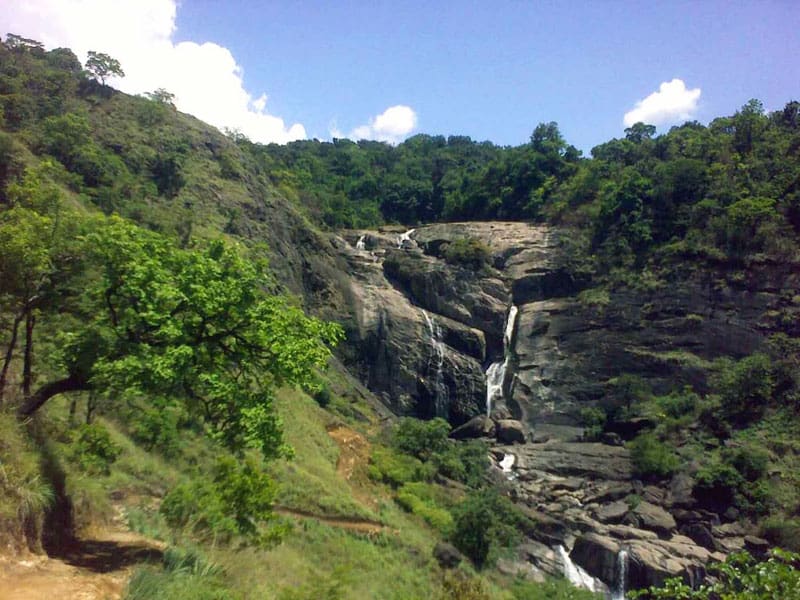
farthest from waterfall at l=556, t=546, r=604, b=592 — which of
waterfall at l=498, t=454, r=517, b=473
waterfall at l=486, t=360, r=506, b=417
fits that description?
waterfall at l=486, t=360, r=506, b=417

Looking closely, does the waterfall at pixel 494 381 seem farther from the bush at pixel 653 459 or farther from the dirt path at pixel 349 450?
the dirt path at pixel 349 450

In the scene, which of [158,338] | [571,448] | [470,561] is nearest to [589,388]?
[571,448]

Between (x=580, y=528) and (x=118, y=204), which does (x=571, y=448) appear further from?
(x=118, y=204)

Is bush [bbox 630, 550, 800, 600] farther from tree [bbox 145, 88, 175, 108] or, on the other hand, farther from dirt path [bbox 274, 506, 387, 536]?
tree [bbox 145, 88, 175, 108]

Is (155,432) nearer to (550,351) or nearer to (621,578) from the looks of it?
(621,578)

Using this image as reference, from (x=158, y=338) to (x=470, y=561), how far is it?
1851 cm

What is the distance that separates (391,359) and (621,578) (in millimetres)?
22383

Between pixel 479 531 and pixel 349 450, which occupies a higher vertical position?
pixel 349 450

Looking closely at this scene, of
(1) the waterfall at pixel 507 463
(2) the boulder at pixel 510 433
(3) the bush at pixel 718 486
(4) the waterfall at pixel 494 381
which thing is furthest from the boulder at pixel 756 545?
(4) the waterfall at pixel 494 381

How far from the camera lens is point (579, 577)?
27.2 metres

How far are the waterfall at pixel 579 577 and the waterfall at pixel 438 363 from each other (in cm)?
1643

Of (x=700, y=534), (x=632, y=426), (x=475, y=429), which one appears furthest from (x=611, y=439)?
(x=700, y=534)

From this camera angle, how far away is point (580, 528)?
30.4m

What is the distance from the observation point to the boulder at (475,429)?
41031mm
